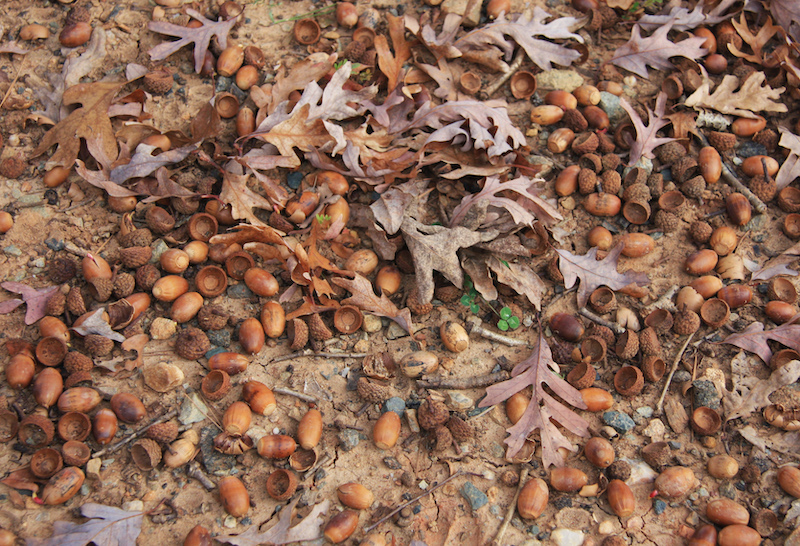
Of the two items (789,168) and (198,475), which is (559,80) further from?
(198,475)

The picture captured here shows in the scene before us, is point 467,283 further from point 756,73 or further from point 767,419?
point 756,73

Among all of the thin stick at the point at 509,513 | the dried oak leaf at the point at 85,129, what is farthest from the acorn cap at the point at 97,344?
the thin stick at the point at 509,513

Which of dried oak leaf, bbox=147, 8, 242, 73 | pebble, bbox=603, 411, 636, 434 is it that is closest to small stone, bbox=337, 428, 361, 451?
pebble, bbox=603, 411, 636, 434

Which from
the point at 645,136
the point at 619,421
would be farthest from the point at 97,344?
the point at 645,136

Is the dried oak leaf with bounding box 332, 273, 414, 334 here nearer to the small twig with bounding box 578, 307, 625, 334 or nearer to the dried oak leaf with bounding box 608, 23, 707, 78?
the small twig with bounding box 578, 307, 625, 334

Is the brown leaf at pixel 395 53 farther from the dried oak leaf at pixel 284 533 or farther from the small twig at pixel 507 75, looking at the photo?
the dried oak leaf at pixel 284 533
